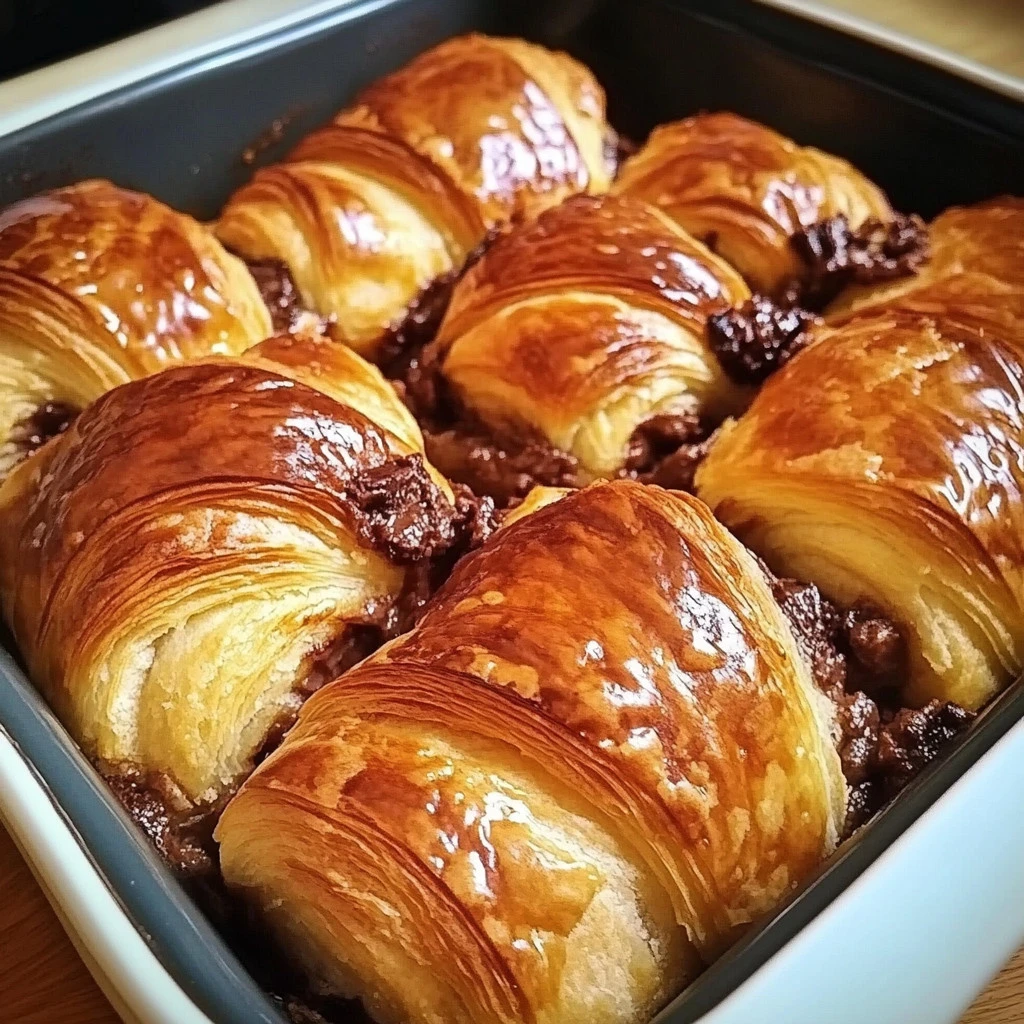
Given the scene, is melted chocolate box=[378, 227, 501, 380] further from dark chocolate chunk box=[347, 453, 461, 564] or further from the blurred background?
the blurred background

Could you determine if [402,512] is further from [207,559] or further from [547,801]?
[547,801]

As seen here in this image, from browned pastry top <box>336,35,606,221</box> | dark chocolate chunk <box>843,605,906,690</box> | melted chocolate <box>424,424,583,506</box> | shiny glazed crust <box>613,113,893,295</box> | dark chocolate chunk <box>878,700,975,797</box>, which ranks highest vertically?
browned pastry top <box>336,35,606,221</box>

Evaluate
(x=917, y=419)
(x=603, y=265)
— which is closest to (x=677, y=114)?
(x=603, y=265)

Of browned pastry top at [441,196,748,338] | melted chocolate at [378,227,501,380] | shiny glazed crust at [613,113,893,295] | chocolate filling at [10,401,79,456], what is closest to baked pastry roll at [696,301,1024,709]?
browned pastry top at [441,196,748,338]

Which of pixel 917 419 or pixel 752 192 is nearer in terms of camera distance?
pixel 917 419

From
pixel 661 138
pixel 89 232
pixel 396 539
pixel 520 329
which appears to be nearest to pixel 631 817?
pixel 396 539

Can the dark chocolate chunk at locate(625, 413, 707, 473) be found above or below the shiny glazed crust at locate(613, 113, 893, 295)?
below

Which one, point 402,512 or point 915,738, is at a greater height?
point 402,512
